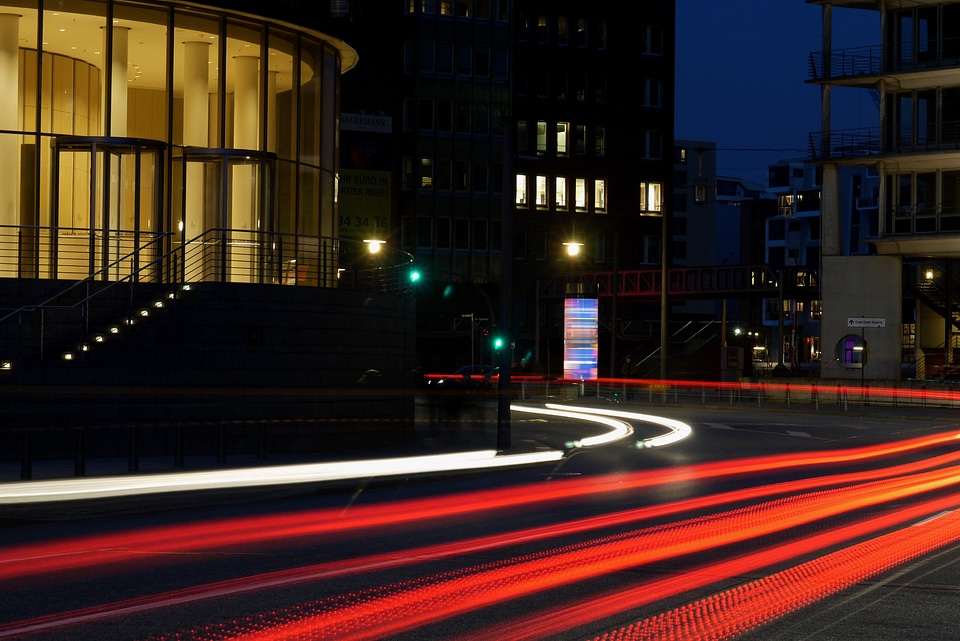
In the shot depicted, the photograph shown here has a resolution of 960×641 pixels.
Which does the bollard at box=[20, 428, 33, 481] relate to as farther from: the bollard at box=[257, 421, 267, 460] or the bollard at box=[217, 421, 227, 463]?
the bollard at box=[257, 421, 267, 460]

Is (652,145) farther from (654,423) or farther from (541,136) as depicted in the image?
(654,423)

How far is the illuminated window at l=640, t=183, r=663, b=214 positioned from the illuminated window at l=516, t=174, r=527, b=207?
8726 millimetres

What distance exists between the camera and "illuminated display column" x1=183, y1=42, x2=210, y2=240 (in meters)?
31.6

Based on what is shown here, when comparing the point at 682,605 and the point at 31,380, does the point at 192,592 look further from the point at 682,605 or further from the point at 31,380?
the point at 31,380

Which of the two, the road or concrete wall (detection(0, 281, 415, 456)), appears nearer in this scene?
the road

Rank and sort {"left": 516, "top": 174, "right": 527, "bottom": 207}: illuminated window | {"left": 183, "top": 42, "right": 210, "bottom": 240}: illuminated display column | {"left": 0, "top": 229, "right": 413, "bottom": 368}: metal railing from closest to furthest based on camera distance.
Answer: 1. {"left": 0, "top": 229, "right": 413, "bottom": 368}: metal railing
2. {"left": 183, "top": 42, "right": 210, "bottom": 240}: illuminated display column
3. {"left": 516, "top": 174, "right": 527, "bottom": 207}: illuminated window

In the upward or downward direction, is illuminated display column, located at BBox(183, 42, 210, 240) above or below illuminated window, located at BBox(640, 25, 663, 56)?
below

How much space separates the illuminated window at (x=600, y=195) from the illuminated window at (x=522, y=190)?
5.25 meters

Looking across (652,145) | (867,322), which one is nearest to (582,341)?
(867,322)

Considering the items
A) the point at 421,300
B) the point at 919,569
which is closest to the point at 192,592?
the point at 919,569

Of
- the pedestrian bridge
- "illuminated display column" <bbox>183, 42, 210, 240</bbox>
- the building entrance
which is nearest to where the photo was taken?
the building entrance

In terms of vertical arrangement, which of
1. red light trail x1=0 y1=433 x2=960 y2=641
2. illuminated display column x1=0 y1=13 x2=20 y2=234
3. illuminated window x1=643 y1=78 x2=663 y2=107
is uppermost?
illuminated window x1=643 y1=78 x2=663 y2=107

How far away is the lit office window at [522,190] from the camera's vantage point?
3383 inches

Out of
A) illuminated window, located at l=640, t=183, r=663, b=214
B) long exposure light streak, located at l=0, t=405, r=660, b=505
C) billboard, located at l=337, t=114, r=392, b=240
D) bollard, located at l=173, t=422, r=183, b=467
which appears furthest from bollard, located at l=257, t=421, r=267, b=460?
illuminated window, located at l=640, t=183, r=663, b=214
